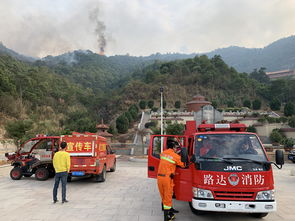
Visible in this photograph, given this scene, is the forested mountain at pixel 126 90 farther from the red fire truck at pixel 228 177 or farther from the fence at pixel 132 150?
the red fire truck at pixel 228 177

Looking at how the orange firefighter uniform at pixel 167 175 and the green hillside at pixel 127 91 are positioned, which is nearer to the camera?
the orange firefighter uniform at pixel 167 175

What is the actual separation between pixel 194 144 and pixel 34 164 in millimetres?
9153

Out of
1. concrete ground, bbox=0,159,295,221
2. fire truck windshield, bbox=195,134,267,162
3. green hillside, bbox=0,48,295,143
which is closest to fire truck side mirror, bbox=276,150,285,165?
fire truck windshield, bbox=195,134,267,162

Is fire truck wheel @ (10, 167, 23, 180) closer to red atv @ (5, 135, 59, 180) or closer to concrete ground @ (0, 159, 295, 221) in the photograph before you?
red atv @ (5, 135, 59, 180)

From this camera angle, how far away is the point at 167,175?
5.34 metres

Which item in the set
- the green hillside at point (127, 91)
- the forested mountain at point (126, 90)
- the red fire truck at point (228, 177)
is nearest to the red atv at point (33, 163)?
the red fire truck at point (228, 177)

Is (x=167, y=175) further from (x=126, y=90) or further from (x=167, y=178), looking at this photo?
(x=126, y=90)

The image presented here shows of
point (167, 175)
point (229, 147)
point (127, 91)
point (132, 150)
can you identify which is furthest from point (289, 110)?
point (167, 175)

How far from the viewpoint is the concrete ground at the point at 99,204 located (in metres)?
6.09

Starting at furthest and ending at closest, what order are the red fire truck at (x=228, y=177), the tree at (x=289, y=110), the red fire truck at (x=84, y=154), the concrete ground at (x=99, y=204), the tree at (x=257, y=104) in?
the tree at (x=257, y=104) < the tree at (x=289, y=110) < the red fire truck at (x=84, y=154) < the concrete ground at (x=99, y=204) < the red fire truck at (x=228, y=177)

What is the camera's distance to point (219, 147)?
224 inches

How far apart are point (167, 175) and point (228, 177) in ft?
4.32

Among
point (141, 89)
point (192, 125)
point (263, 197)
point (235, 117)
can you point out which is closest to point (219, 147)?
point (263, 197)

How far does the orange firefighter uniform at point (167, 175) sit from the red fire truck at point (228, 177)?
0.28m
